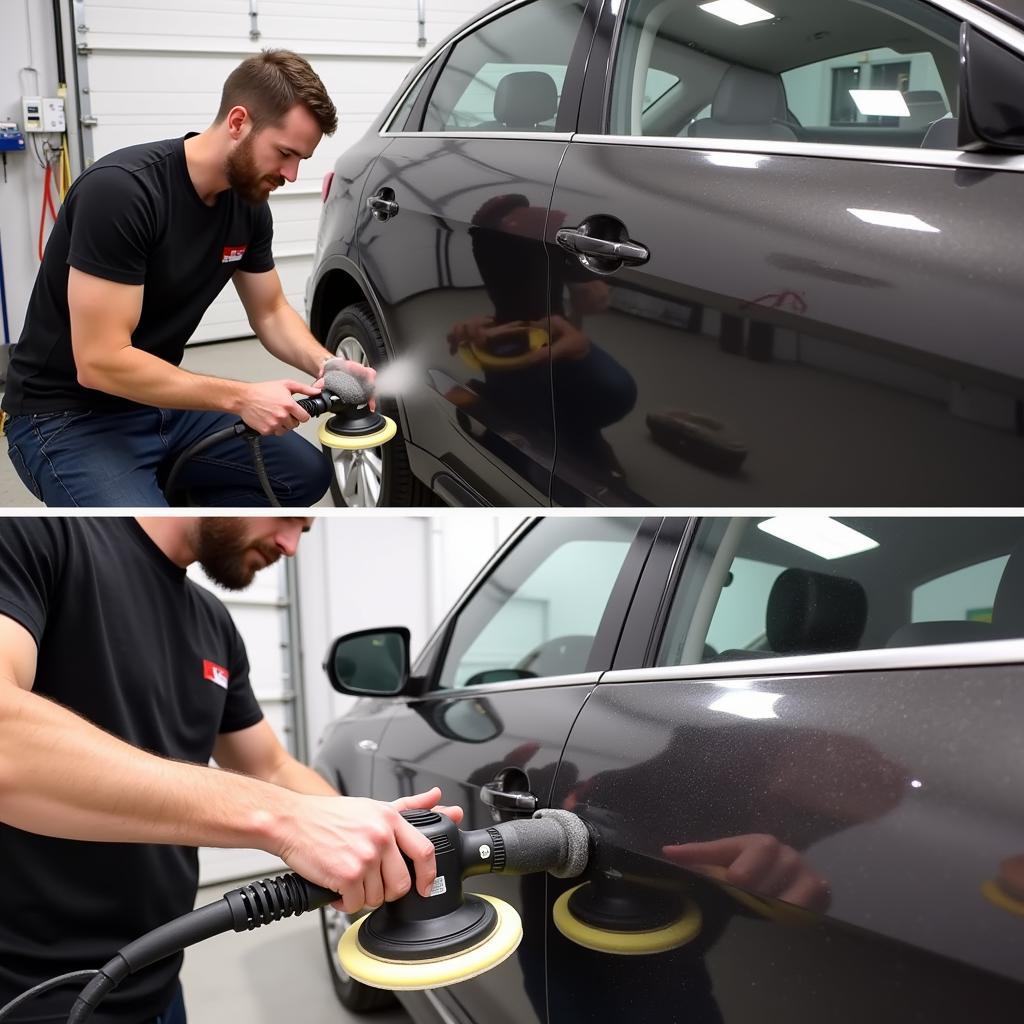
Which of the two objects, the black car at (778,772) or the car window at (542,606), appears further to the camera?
the car window at (542,606)

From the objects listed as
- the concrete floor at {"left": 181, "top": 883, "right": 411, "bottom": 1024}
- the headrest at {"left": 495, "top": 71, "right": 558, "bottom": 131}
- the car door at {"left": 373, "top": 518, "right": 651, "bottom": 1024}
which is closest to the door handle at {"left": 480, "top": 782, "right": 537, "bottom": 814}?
the car door at {"left": 373, "top": 518, "right": 651, "bottom": 1024}

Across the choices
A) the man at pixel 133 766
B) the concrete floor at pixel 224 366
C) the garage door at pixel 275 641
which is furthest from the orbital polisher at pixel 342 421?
the garage door at pixel 275 641

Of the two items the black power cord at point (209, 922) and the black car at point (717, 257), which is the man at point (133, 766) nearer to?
the black power cord at point (209, 922)

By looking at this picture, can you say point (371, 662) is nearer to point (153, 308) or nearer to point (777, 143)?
point (153, 308)

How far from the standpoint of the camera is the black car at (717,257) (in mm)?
1326

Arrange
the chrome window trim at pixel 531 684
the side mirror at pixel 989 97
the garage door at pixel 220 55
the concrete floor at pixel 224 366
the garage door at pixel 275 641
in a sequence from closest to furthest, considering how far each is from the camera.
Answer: the side mirror at pixel 989 97, the chrome window trim at pixel 531 684, the concrete floor at pixel 224 366, the garage door at pixel 220 55, the garage door at pixel 275 641

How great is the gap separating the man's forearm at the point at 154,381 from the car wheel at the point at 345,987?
139 centimetres

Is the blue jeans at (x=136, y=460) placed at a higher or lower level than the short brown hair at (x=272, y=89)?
lower

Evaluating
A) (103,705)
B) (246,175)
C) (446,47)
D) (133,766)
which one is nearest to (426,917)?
(133,766)

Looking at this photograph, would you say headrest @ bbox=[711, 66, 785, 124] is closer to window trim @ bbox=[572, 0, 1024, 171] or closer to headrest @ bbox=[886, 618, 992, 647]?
window trim @ bbox=[572, 0, 1024, 171]

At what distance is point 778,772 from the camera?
98 cm

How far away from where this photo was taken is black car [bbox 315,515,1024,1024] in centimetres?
82

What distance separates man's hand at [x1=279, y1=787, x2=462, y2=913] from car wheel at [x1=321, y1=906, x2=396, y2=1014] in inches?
66.6

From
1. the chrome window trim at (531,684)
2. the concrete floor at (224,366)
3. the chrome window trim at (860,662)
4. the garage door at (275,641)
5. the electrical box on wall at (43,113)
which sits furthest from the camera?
the garage door at (275,641)
